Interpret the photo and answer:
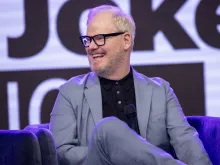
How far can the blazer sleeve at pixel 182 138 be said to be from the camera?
229cm

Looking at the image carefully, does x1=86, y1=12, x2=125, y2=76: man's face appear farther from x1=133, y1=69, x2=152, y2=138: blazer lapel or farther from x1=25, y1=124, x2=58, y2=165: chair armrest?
x1=25, y1=124, x2=58, y2=165: chair armrest

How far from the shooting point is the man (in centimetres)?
233

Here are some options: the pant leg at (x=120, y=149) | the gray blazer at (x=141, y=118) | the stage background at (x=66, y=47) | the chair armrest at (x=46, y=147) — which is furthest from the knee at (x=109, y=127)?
the stage background at (x=66, y=47)

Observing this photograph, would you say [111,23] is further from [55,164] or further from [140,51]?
[140,51]

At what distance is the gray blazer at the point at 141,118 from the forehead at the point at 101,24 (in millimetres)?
261

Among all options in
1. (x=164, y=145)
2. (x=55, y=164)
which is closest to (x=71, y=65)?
(x=164, y=145)

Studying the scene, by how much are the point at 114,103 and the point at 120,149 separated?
553mm

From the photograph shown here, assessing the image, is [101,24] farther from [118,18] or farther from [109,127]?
[109,127]

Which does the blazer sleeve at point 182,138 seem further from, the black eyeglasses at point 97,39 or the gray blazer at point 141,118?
the black eyeglasses at point 97,39

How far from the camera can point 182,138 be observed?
2379 millimetres

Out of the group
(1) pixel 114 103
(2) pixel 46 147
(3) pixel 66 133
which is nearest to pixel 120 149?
(2) pixel 46 147

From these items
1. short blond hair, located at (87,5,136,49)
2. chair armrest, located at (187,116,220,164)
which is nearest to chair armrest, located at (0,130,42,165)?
short blond hair, located at (87,5,136,49)

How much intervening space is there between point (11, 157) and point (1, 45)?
64.6 inches

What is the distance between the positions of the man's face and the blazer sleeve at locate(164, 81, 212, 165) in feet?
1.03
